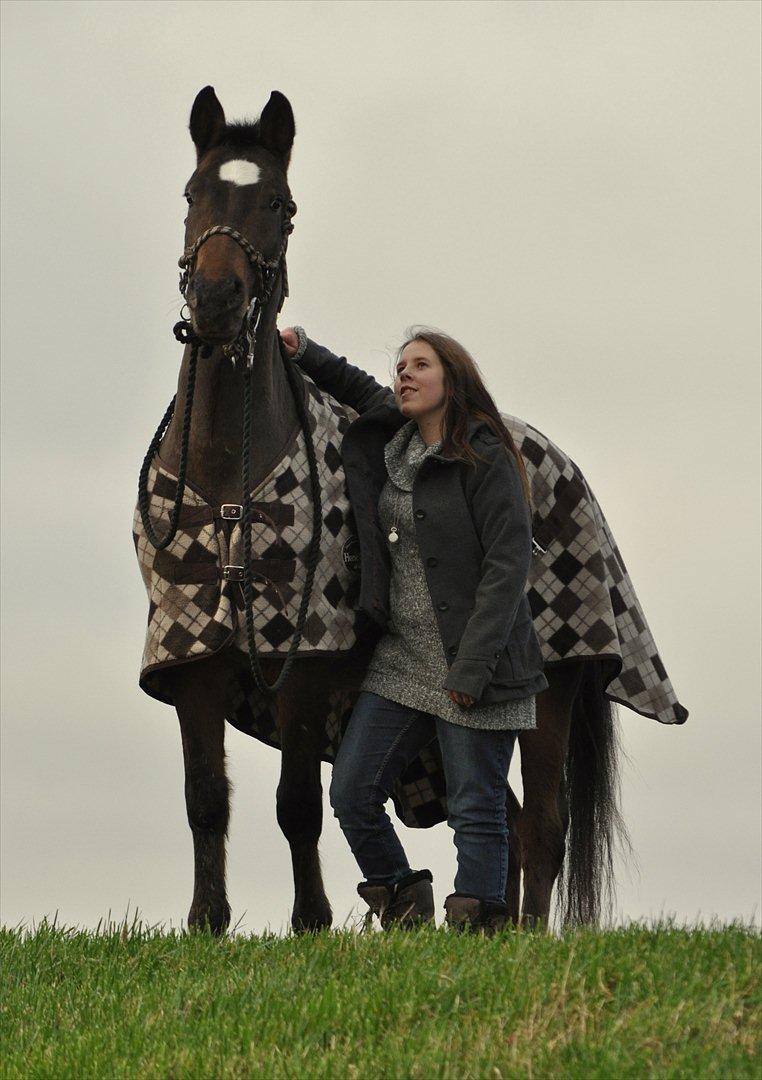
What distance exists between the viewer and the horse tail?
784cm

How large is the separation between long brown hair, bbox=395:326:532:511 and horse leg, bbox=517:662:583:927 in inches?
65.5

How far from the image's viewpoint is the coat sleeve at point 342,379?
6.84 meters

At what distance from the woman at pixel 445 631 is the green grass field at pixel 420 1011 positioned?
50 cm

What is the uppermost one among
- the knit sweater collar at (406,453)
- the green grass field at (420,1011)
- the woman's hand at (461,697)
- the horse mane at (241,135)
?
the horse mane at (241,135)

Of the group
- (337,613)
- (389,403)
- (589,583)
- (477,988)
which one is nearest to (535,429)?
(589,583)

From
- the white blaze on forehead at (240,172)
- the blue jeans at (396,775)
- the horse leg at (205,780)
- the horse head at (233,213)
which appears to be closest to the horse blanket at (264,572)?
the horse leg at (205,780)

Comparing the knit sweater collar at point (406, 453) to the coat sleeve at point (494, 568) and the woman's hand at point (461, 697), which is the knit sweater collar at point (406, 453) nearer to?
the coat sleeve at point (494, 568)

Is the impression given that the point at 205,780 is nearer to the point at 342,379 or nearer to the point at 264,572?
the point at 264,572

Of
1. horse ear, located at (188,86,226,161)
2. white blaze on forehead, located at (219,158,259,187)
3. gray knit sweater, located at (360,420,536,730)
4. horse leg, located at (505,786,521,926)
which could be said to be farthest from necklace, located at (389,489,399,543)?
horse leg, located at (505,786,521,926)

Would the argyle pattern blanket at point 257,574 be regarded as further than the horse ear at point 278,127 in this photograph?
No

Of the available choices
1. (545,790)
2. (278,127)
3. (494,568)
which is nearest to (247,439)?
(494,568)

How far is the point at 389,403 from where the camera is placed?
635 centimetres

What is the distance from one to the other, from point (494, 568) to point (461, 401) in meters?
0.71

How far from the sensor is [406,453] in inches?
237
